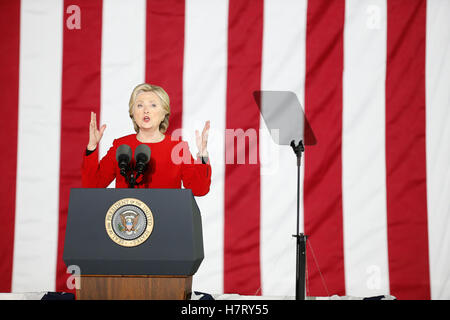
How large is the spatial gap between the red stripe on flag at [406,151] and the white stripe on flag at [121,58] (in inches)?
58.1

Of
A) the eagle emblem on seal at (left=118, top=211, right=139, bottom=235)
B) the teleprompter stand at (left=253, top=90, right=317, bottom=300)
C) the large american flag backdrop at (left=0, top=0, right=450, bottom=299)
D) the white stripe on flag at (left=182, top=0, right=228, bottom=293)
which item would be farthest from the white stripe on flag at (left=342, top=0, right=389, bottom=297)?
the eagle emblem on seal at (left=118, top=211, right=139, bottom=235)

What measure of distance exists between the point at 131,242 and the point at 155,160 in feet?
1.85

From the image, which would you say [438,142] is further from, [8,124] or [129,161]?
[8,124]

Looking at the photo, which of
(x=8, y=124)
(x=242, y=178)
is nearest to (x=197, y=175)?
(x=242, y=178)

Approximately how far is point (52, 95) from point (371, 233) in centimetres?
200

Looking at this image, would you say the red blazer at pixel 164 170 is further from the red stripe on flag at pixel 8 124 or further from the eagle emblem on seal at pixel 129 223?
the red stripe on flag at pixel 8 124

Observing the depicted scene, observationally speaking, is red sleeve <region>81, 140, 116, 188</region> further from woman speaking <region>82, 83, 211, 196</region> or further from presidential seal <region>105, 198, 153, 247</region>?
presidential seal <region>105, 198, 153, 247</region>

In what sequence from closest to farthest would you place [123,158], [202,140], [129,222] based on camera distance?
[129,222] < [123,158] < [202,140]

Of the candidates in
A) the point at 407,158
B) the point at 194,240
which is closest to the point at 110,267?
the point at 194,240

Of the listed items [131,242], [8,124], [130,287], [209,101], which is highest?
[209,101]

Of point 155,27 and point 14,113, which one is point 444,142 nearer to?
point 155,27

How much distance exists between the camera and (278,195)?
257 centimetres

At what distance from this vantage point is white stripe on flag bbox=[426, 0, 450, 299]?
2.56m

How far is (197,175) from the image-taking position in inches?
69.4
